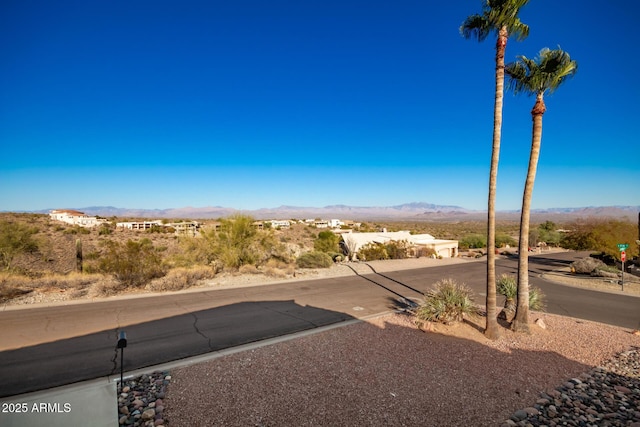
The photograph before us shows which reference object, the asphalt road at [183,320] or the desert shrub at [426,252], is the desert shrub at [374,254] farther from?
the asphalt road at [183,320]

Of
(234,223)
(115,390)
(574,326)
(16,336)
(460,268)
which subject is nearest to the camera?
(115,390)

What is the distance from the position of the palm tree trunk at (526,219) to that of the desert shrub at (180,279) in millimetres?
13225

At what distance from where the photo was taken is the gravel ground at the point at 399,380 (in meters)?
4.97

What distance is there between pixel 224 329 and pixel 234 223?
12.2 meters

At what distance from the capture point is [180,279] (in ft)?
49.2

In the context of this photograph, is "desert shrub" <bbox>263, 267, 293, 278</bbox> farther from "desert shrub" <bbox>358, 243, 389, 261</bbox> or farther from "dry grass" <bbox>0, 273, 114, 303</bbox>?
"desert shrub" <bbox>358, 243, 389, 261</bbox>

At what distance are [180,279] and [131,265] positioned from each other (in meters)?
2.44

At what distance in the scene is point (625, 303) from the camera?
46.4ft

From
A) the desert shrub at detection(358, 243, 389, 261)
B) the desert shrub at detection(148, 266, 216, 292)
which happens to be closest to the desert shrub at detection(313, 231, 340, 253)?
the desert shrub at detection(358, 243, 389, 261)

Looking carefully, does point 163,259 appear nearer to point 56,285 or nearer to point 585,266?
point 56,285

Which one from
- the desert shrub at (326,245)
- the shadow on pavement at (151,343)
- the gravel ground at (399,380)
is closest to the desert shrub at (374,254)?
the desert shrub at (326,245)

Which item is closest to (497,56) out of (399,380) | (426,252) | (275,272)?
(399,380)

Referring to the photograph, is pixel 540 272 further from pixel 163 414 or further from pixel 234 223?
pixel 163 414

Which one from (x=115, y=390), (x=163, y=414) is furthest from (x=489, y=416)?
(x=115, y=390)
